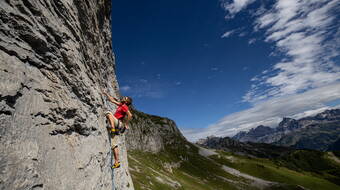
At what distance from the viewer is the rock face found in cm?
612

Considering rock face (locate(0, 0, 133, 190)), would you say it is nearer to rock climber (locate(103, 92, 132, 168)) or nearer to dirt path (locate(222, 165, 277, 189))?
rock climber (locate(103, 92, 132, 168))

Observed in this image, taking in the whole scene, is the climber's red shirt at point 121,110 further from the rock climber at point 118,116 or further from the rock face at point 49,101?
the rock face at point 49,101

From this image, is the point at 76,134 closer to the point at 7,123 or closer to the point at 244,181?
the point at 7,123

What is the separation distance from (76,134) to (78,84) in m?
3.10

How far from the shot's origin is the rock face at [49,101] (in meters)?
6.12

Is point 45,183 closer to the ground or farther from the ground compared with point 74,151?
closer to the ground

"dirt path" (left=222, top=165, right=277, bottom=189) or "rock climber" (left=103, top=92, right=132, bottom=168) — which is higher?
"rock climber" (left=103, top=92, right=132, bottom=168)

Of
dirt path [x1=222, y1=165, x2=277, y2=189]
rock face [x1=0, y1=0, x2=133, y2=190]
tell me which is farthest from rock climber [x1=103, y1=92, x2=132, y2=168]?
dirt path [x1=222, y1=165, x2=277, y2=189]

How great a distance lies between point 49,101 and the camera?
8.33m

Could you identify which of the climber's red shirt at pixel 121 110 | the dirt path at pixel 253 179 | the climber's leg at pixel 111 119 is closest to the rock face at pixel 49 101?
the climber's leg at pixel 111 119

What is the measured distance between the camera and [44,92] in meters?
8.08

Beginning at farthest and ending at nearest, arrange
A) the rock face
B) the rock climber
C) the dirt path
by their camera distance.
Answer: the dirt path → the rock climber → the rock face

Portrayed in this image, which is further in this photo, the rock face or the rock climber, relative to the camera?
the rock climber

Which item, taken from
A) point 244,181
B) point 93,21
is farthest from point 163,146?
point 93,21
